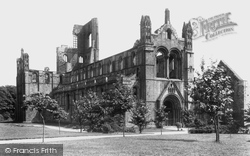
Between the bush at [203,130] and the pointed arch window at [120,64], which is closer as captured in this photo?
the bush at [203,130]

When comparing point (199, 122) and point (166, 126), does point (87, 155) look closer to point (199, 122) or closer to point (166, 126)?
point (199, 122)

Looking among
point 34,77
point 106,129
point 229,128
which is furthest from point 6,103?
point 229,128

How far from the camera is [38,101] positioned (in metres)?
21.1

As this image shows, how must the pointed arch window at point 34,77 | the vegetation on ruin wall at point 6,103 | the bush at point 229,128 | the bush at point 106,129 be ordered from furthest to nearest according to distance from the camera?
the vegetation on ruin wall at point 6,103
the pointed arch window at point 34,77
the bush at point 229,128
the bush at point 106,129

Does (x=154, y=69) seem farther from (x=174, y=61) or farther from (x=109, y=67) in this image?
(x=109, y=67)

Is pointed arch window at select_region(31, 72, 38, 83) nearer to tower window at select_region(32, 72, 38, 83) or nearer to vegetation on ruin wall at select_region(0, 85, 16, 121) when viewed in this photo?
tower window at select_region(32, 72, 38, 83)

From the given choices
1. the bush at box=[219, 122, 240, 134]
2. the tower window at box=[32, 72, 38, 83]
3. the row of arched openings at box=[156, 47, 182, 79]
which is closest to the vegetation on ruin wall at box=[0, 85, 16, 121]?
the tower window at box=[32, 72, 38, 83]

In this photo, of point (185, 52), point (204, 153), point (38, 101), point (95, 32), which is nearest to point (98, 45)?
point (95, 32)

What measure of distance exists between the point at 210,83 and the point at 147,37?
2084cm

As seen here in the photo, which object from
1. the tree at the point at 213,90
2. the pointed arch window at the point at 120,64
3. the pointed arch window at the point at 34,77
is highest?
the pointed arch window at the point at 120,64

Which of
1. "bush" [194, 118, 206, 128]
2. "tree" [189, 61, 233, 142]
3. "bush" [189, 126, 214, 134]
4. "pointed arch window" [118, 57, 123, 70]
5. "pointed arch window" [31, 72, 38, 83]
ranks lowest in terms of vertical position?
"bush" [189, 126, 214, 134]

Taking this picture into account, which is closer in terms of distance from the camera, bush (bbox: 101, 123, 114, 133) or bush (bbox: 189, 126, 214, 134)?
bush (bbox: 101, 123, 114, 133)

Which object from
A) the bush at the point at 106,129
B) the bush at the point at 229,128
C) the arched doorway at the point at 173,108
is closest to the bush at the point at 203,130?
the bush at the point at 229,128

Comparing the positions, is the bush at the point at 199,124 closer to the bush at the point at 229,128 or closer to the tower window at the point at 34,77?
the bush at the point at 229,128
